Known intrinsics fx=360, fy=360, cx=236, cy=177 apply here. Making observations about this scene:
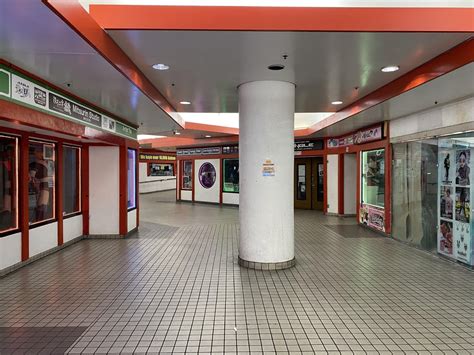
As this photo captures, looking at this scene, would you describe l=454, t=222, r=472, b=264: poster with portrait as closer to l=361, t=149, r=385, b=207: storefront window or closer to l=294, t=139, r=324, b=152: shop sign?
l=361, t=149, r=385, b=207: storefront window

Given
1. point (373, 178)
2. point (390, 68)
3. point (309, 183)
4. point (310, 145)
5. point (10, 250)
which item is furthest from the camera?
point (309, 183)

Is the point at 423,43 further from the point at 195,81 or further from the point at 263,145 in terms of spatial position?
the point at 195,81

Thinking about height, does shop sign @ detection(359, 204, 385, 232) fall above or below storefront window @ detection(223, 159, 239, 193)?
below

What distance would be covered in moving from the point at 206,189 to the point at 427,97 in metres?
11.9

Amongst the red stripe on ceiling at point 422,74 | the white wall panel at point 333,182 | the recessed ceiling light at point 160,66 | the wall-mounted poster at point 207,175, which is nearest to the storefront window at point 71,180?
the recessed ceiling light at point 160,66

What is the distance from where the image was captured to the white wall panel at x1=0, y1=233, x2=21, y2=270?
16.4 ft

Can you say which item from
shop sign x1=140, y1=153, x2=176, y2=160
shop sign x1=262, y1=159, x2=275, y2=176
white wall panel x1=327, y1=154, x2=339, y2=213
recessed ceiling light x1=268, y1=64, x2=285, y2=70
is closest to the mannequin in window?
shop sign x1=262, y1=159, x2=275, y2=176

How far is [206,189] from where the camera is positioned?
16438 mm

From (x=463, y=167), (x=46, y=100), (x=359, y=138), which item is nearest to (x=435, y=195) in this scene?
(x=463, y=167)

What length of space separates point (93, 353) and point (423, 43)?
4262 mm

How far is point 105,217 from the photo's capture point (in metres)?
8.05

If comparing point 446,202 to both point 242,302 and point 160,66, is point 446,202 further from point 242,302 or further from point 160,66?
point 160,66

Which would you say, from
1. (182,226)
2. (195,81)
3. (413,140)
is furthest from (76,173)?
(413,140)

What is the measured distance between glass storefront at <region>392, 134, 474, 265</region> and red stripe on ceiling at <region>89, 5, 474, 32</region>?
2798 millimetres
